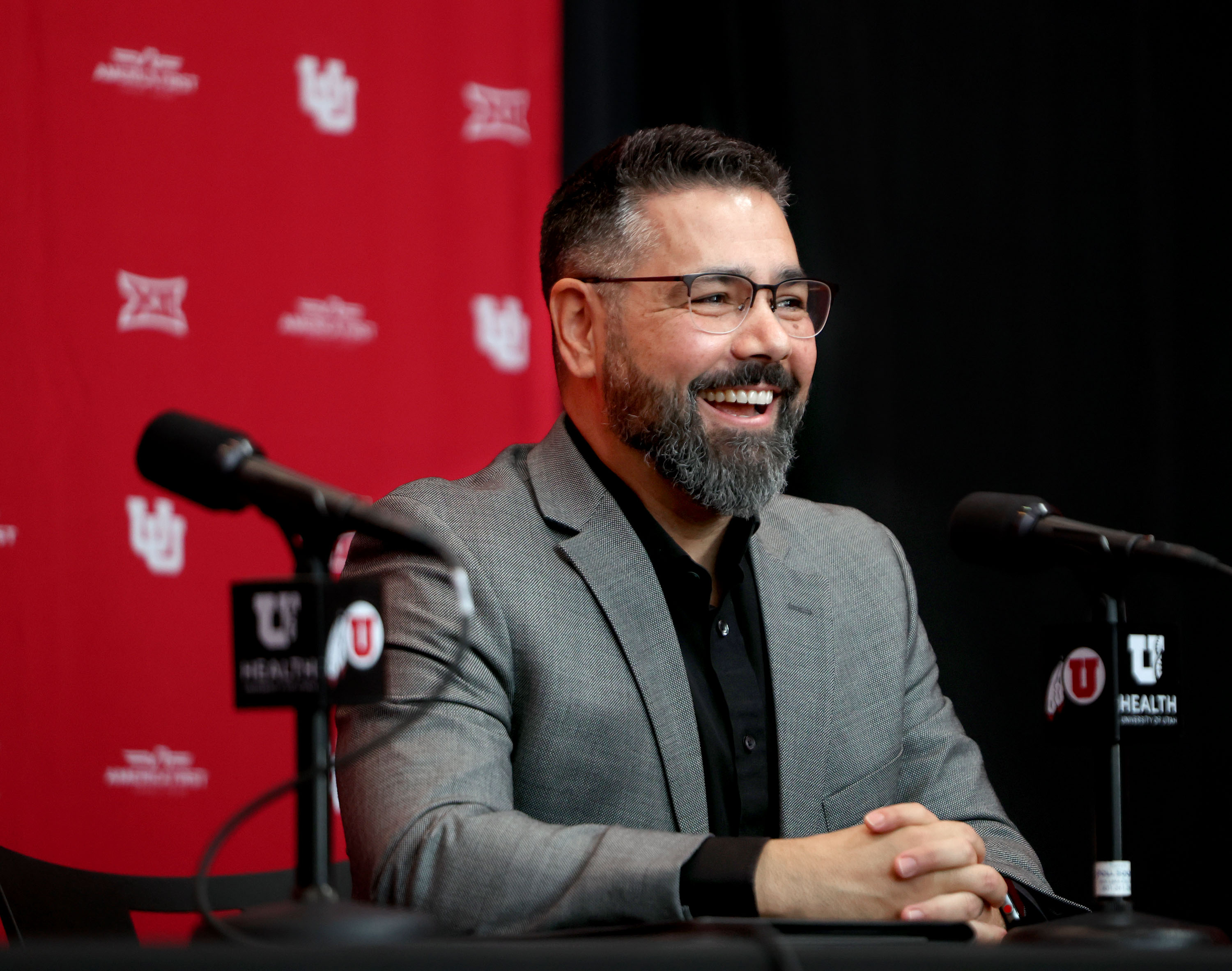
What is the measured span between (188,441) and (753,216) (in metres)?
1.10

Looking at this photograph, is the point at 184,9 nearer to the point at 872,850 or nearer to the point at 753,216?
the point at 753,216

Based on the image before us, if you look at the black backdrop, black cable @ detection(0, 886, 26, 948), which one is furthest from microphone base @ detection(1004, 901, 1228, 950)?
the black backdrop

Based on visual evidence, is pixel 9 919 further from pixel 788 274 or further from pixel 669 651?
pixel 788 274

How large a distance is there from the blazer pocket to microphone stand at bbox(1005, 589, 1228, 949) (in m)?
0.63

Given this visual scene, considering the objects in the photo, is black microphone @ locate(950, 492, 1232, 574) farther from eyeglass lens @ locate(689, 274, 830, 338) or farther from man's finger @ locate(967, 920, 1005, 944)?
eyeglass lens @ locate(689, 274, 830, 338)

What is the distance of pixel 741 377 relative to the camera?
1904 mm

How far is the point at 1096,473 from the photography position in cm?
284

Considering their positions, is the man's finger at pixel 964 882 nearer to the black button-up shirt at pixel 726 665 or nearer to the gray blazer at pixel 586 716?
the gray blazer at pixel 586 716

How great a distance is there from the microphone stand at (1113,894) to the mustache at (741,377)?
0.83 meters

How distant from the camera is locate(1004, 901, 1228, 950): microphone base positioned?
99 centimetres

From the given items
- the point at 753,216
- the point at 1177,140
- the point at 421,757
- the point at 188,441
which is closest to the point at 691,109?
the point at 1177,140

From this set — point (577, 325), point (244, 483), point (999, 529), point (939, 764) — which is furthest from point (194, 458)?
point (939, 764)

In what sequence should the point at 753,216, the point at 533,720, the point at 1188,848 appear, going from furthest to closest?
the point at 1188,848 < the point at 753,216 < the point at 533,720

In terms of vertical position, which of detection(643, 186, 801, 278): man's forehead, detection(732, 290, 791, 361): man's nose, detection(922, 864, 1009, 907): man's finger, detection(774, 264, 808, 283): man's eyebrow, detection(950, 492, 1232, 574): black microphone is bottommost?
detection(922, 864, 1009, 907): man's finger
